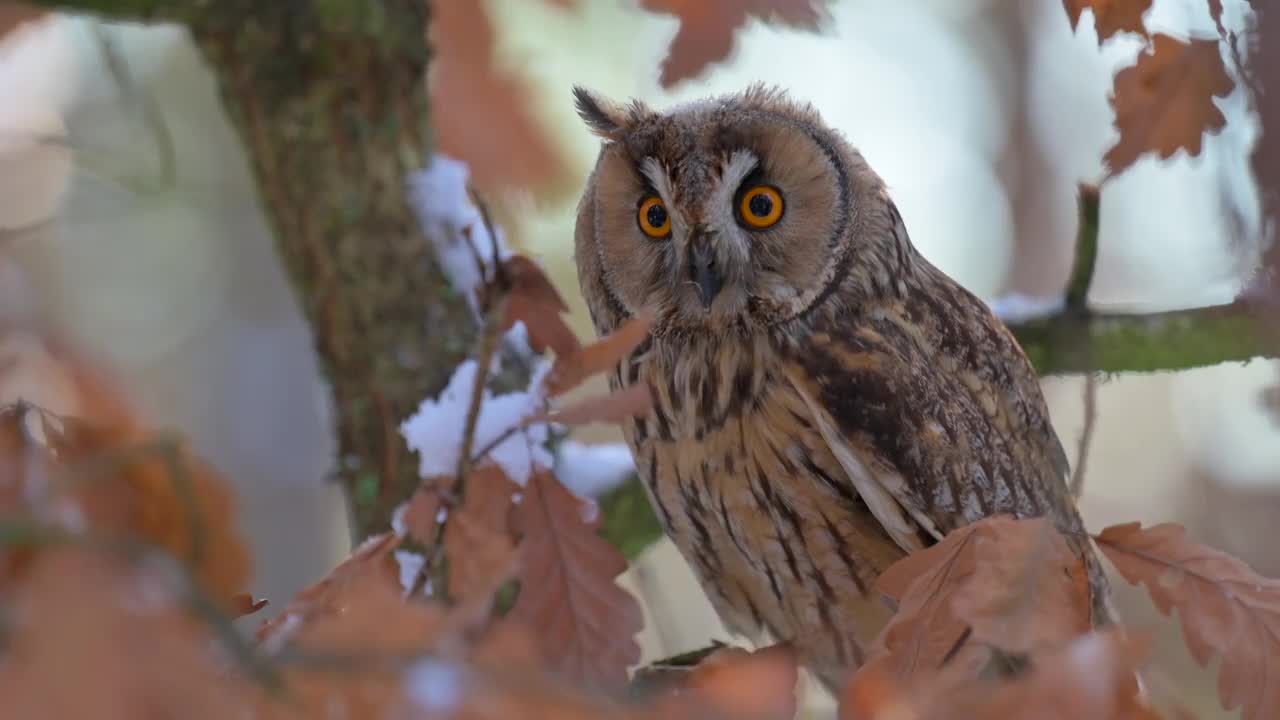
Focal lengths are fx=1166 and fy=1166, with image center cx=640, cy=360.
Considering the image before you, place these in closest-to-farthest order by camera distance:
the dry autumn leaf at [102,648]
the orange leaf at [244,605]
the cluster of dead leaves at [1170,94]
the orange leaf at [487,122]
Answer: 1. the dry autumn leaf at [102,648]
2. the orange leaf at [244,605]
3. the cluster of dead leaves at [1170,94]
4. the orange leaf at [487,122]

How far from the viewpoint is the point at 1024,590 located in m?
0.89

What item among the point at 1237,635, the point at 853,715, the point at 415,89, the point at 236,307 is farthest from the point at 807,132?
the point at 236,307

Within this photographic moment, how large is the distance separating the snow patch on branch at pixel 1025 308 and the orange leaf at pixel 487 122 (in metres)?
0.92

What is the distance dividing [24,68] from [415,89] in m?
1.79

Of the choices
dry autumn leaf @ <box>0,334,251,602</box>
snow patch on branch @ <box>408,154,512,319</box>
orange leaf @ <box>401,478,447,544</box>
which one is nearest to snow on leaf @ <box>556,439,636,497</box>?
snow patch on branch @ <box>408,154,512,319</box>

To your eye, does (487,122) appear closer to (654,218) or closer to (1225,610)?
(654,218)

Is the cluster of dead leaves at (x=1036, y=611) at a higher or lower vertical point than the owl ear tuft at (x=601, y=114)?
lower

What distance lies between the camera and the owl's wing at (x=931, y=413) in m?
1.45

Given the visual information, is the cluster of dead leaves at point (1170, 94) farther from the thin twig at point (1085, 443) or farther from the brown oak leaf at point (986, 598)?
the brown oak leaf at point (986, 598)

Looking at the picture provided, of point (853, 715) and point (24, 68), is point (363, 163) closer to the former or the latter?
point (853, 715)

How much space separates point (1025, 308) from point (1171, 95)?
1.92ft

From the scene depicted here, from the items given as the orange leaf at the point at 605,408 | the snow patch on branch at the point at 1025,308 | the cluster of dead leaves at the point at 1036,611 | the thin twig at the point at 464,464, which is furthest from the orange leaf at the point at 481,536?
the snow patch on branch at the point at 1025,308

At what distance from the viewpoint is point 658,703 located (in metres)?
0.61

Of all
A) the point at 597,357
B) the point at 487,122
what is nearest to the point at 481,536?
the point at 597,357
